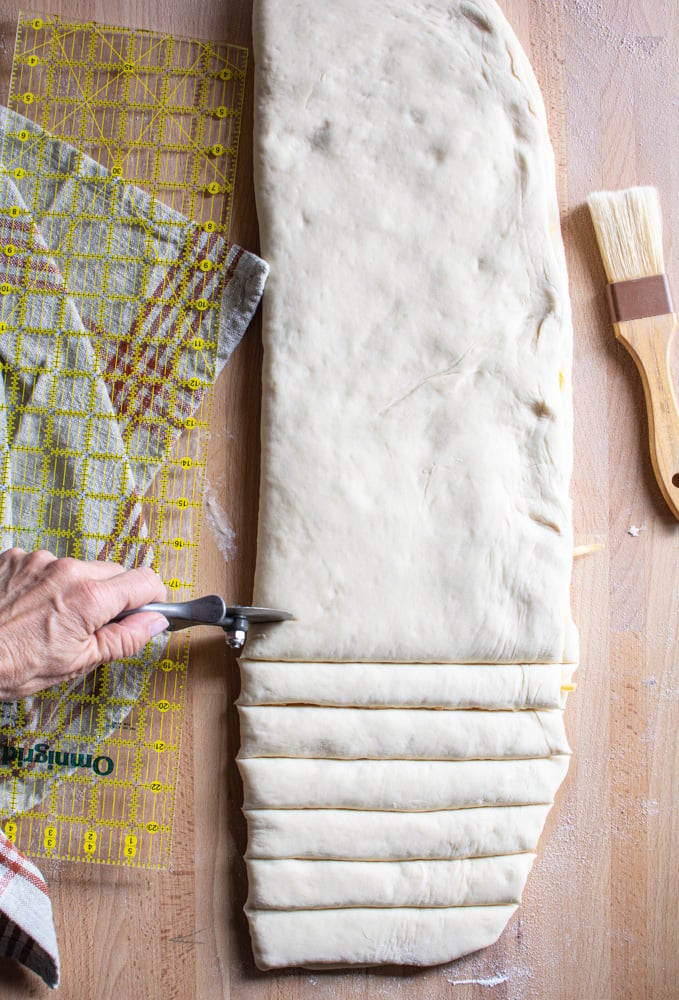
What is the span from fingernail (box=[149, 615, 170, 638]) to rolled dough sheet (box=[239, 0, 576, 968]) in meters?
0.15

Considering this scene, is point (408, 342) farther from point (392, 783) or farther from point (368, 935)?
point (368, 935)

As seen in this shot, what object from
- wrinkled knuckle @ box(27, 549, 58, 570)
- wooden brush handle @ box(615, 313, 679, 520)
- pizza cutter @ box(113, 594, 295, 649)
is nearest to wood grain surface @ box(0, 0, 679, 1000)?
wooden brush handle @ box(615, 313, 679, 520)

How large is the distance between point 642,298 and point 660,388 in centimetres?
14

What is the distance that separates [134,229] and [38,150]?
188 millimetres

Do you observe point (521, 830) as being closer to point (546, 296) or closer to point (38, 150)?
point (546, 296)

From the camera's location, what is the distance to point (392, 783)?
109 centimetres

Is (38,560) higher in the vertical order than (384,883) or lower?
higher

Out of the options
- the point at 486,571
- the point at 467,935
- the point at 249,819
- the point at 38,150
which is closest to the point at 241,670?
the point at 249,819

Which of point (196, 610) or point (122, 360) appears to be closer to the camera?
point (196, 610)

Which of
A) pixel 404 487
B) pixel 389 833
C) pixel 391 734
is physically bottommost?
pixel 389 833

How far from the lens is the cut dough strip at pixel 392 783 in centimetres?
107

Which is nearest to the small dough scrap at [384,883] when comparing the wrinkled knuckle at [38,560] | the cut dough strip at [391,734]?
the cut dough strip at [391,734]

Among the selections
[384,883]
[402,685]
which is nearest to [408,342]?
[402,685]

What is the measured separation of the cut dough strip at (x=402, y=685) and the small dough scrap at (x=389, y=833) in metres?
0.15
